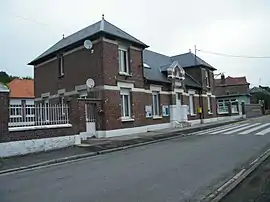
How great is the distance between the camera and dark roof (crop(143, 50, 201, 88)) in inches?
1095

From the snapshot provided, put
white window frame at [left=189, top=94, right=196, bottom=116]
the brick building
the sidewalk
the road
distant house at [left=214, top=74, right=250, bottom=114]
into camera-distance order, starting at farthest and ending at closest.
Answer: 1. distant house at [left=214, top=74, right=250, bottom=114]
2. white window frame at [left=189, top=94, right=196, bottom=116]
3. the brick building
4. the sidewalk
5. the road

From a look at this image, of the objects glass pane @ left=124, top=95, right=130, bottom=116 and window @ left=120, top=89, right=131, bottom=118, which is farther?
glass pane @ left=124, top=95, right=130, bottom=116

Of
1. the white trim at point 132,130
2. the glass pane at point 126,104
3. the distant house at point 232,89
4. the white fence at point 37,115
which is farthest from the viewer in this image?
the distant house at point 232,89

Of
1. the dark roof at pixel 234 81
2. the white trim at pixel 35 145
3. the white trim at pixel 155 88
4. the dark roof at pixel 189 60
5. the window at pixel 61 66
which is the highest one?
the dark roof at pixel 234 81

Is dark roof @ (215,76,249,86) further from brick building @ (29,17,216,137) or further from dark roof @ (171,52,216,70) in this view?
brick building @ (29,17,216,137)

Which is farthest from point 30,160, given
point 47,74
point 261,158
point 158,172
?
point 47,74

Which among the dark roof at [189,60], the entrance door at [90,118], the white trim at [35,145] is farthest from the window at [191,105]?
the white trim at [35,145]

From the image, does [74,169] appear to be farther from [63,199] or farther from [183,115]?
[183,115]

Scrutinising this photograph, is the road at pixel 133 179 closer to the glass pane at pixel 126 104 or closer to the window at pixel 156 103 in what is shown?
the glass pane at pixel 126 104

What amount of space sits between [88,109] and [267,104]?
5780 cm

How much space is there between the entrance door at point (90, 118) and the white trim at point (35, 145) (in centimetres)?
314

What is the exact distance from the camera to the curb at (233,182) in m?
6.66

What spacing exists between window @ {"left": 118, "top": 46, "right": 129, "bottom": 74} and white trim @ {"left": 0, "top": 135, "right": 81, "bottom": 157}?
295 inches

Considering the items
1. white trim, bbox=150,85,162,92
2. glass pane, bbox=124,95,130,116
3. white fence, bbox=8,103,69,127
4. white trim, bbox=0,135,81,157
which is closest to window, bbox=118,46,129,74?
glass pane, bbox=124,95,130,116
